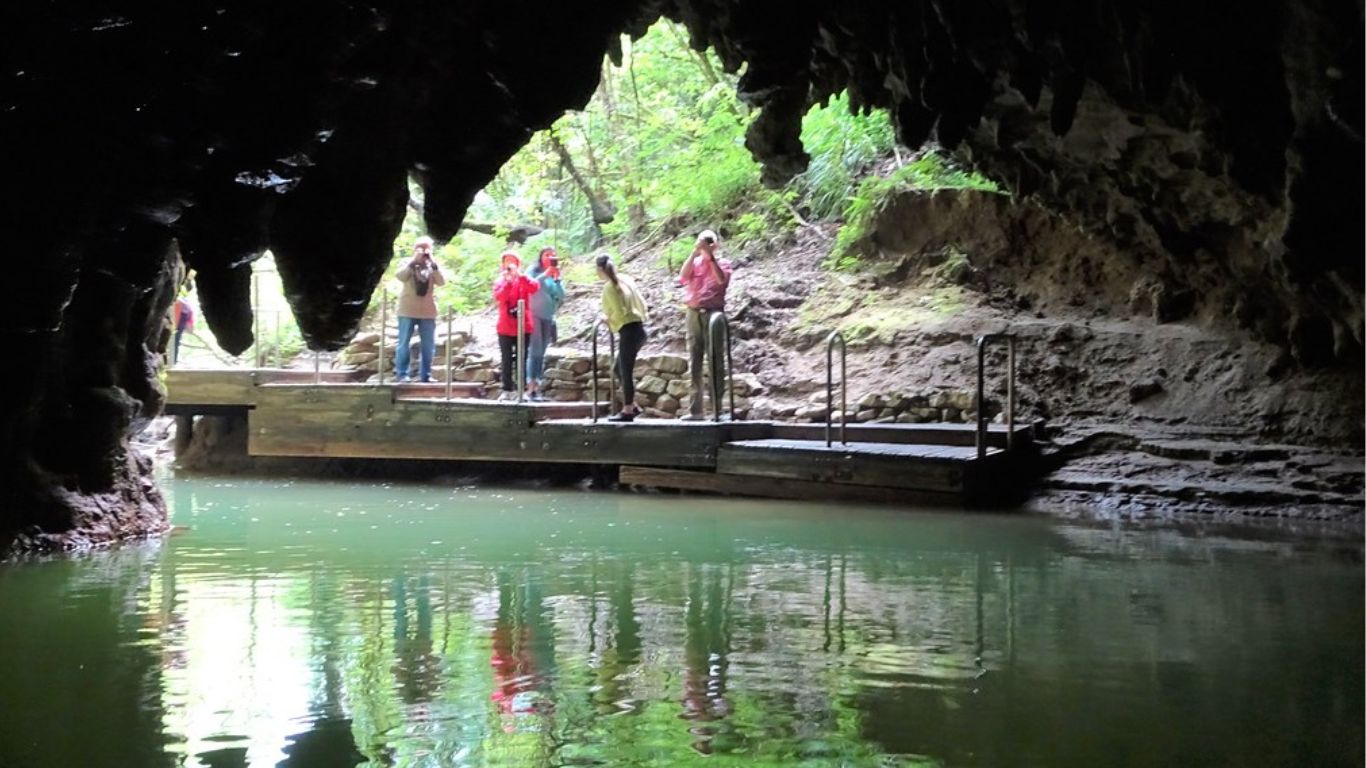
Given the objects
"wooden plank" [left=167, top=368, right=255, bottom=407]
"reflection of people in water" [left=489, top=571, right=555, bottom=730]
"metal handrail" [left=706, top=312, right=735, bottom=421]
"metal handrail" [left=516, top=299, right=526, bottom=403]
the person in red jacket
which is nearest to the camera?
"reflection of people in water" [left=489, top=571, right=555, bottom=730]

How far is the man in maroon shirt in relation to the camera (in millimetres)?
13156

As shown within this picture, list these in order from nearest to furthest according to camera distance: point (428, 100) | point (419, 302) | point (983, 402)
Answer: point (428, 100) < point (983, 402) < point (419, 302)

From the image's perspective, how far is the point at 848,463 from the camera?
473 inches

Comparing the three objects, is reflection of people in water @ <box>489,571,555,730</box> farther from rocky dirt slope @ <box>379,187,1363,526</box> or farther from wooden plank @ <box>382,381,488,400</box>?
wooden plank @ <box>382,381,488,400</box>

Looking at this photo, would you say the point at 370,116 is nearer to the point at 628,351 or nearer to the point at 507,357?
the point at 628,351

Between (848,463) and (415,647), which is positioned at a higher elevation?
(848,463)

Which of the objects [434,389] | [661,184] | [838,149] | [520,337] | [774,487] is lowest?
[774,487]

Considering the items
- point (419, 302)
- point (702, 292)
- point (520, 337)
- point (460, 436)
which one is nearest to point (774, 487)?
point (702, 292)

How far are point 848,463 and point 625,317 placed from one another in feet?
9.70

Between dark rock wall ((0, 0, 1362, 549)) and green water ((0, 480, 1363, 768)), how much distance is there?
1586 mm

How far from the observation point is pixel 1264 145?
7.38 metres

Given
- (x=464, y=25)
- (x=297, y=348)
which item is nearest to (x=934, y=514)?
(x=464, y=25)

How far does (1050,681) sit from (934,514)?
5.99 metres

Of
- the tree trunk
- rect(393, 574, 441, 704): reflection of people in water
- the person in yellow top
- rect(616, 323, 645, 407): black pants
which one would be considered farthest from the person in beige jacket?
rect(393, 574, 441, 704): reflection of people in water
